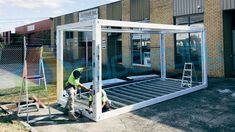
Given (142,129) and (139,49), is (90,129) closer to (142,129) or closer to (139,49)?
(142,129)

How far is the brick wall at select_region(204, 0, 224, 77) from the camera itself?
15.4m

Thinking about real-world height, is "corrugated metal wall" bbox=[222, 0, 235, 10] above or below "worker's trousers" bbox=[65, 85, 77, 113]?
above

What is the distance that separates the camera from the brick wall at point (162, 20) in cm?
1855

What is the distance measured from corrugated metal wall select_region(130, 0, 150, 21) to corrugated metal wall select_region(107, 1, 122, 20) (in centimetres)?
168

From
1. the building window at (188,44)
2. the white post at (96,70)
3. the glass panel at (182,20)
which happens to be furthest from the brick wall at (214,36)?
the white post at (96,70)

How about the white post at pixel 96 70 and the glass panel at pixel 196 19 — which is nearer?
the white post at pixel 96 70

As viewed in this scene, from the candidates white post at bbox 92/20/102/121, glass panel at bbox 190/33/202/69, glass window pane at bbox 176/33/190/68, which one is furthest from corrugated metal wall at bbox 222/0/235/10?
white post at bbox 92/20/102/121

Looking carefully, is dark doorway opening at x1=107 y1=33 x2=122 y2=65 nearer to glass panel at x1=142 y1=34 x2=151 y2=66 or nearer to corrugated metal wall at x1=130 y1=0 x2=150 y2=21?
corrugated metal wall at x1=130 y1=0 x2=150 y2=21

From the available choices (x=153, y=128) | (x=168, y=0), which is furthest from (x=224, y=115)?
(x=168, y=0)

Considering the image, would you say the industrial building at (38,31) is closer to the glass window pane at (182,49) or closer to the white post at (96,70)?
the glass window pane at (182,49)

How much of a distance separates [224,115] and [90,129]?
13.3 ft

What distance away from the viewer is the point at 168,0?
18.6 m

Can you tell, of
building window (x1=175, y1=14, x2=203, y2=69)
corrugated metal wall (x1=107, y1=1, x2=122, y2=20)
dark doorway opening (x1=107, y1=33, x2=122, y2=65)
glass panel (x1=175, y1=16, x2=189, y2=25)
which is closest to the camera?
building window (x1=175, y1=14, x2=203, y2=69)

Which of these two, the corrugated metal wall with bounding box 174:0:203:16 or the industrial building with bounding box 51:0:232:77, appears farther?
the corrugated metal wall with bounding box 174:0:203:16
